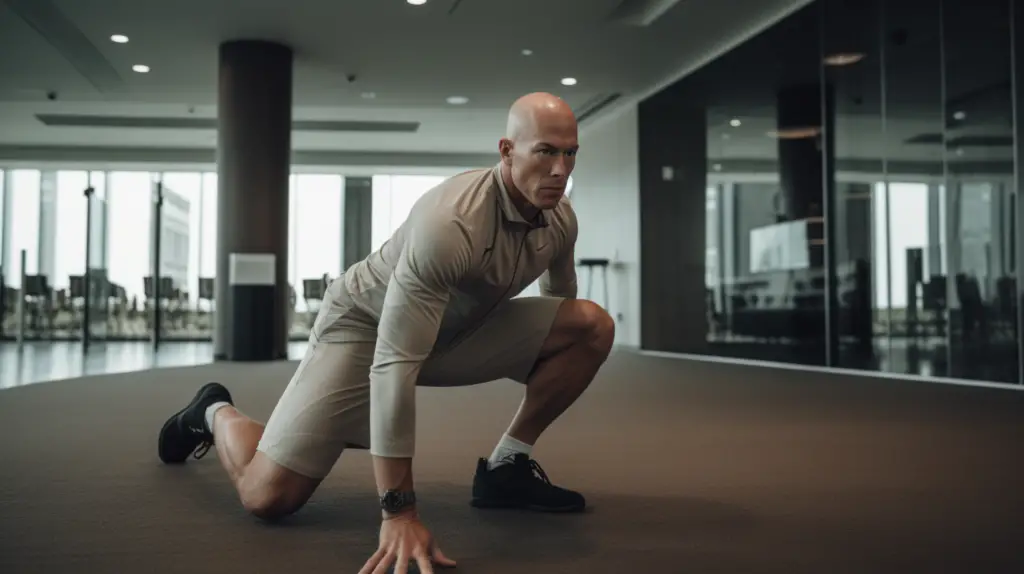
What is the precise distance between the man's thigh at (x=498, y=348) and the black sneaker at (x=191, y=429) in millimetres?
759

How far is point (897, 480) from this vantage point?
7.13 feet

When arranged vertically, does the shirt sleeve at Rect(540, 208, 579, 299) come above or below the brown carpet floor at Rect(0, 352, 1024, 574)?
above

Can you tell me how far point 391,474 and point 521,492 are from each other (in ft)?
1.68

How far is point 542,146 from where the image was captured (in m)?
1.47

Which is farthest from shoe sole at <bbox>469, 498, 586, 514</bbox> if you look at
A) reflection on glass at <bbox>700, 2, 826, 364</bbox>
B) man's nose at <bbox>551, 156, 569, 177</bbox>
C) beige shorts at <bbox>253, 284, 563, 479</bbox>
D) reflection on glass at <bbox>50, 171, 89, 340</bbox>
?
reflection on glass at <bbox>50, 171, 89, 340</bbox>

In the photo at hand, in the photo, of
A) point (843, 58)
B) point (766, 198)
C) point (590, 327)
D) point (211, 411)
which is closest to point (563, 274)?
point (590, 327)

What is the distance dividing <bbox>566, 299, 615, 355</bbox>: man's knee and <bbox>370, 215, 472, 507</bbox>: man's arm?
0.53 m

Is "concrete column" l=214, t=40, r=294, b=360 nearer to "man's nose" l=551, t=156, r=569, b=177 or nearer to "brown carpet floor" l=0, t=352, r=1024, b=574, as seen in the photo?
"brown carpet floor" l=0, t=352, r=1024, b=574

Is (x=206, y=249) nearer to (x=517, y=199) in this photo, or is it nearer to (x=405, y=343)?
(x=517, y=199)

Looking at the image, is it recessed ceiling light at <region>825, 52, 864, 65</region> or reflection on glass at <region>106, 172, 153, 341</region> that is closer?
recessed ceiling light at <region>825, 52, 864, 65</region>

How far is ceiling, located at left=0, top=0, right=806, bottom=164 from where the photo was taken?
6758 millimetres

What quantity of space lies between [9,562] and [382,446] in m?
0.69

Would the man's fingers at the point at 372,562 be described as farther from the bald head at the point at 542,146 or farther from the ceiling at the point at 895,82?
the ceiling at the point at 895,82

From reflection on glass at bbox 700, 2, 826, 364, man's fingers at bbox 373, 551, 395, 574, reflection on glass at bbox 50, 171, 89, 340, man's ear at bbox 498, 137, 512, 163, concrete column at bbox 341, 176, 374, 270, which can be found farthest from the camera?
concrete column at bbox 341, 176, 374, 270
